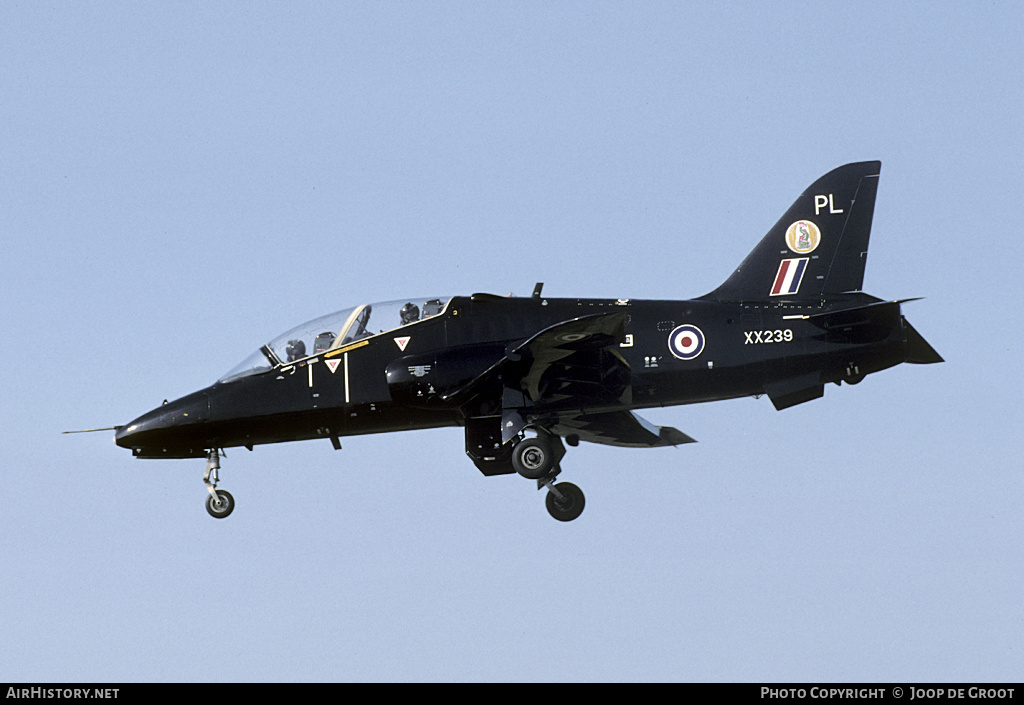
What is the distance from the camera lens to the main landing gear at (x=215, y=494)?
1150 inches

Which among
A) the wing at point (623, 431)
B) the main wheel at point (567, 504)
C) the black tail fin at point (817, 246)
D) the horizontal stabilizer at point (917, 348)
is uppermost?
the black tail fin at point (817, 246)

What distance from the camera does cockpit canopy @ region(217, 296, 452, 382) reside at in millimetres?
28344

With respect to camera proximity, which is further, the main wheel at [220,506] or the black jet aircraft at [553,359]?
the main wheel at [220,506]

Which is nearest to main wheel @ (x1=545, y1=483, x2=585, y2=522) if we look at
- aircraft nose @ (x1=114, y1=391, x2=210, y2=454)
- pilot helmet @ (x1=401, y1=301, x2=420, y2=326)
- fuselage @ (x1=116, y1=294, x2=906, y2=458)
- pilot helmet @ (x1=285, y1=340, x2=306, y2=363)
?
fuselage @ (x1=116, y1=294, x2=906, y2=458)

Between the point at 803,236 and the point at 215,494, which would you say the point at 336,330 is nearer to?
the point at 215,494

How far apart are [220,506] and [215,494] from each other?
28cm

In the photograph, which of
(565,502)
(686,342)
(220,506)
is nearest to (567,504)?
(565,502)

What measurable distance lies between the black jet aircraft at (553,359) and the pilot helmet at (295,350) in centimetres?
3

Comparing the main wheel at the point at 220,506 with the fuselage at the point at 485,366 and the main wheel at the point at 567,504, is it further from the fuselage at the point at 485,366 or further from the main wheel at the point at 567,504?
the main wheel at the point at 567,504

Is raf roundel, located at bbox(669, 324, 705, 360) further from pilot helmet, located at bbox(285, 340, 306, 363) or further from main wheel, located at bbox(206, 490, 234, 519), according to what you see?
main wheel, located at bbox(206, 490, 234, 519)

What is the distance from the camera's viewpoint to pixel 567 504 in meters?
29.2

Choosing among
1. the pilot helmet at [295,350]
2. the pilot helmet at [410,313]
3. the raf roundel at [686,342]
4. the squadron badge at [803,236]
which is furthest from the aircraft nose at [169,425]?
the squadron badge at [803,236]
